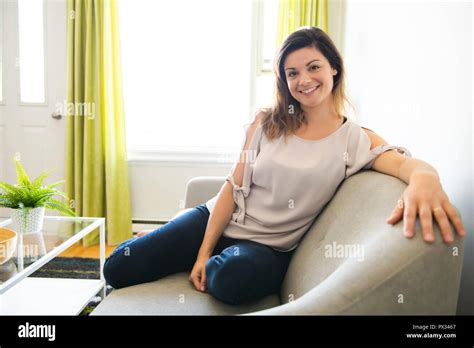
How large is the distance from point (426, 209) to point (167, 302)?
714mm

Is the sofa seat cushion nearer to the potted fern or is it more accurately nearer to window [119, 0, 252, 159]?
the potted fern

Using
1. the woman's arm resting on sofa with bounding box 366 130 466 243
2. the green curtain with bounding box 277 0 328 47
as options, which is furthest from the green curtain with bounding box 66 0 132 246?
the woman's arm resting on sofa with bounding box 366 130 466 243

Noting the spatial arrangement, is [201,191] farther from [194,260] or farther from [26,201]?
[26,201]

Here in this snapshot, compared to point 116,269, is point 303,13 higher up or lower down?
higher up

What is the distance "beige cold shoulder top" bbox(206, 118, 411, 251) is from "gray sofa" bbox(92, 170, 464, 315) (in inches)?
1.6

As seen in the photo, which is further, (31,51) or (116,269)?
(31,51)

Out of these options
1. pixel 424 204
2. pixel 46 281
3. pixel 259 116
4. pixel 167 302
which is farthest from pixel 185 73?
pixel 424 204

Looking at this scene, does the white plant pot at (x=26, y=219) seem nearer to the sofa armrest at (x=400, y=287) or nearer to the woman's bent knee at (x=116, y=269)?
the woman's bent knee at (x=116, y=269)

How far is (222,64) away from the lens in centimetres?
286

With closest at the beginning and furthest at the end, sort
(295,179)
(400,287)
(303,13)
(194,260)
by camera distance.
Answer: (400,287) → (295,179) → (194,260) → (303,13)

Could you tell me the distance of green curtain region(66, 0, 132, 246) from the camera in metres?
2.59

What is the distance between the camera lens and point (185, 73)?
2.86m

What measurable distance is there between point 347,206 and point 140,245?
662 millimetres
